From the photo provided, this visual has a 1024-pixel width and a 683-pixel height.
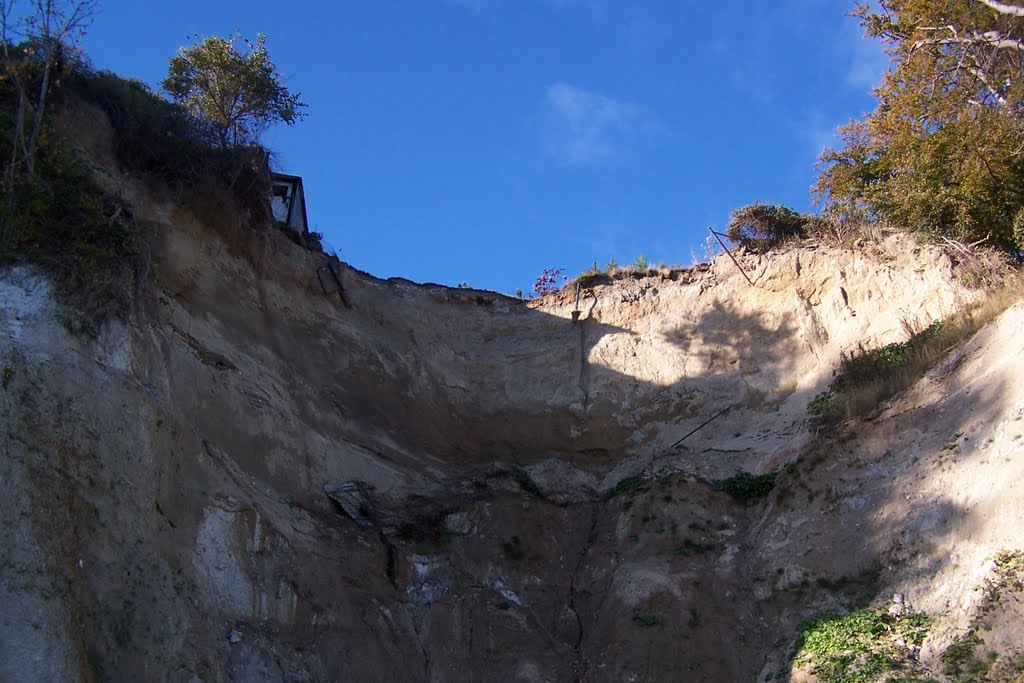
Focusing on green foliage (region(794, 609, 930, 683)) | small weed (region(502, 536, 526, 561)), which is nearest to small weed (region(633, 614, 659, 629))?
green foliage (region(794, 609, 930, 683))

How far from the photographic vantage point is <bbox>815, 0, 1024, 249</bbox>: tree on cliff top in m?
18.8

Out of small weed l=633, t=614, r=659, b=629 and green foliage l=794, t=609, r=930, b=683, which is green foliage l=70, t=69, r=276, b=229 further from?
green foliage l=794, t=609, r=930, b=683

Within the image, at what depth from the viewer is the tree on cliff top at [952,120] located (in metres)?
18.8

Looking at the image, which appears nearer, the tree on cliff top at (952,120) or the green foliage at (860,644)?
the green foliage at (860,644)

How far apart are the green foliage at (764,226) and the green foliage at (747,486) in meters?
5.93

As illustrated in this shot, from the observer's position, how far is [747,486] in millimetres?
16969

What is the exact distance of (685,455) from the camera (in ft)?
61.0

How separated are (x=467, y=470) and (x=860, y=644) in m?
7.62

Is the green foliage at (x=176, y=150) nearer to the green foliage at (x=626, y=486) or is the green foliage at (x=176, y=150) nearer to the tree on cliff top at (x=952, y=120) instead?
the green foliage at (x=626, y=486)

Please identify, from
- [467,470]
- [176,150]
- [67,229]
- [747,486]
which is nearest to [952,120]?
[747,486]

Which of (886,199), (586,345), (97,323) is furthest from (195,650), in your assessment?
(886,199)

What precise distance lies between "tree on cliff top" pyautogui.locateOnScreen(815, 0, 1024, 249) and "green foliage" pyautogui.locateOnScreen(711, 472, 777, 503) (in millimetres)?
6505

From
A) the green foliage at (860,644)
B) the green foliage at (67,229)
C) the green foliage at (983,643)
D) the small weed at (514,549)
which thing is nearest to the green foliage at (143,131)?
the green foliage at (67,229)

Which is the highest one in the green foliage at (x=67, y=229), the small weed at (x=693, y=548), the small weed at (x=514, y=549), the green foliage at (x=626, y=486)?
the green foliage at (x=67, y=229)
